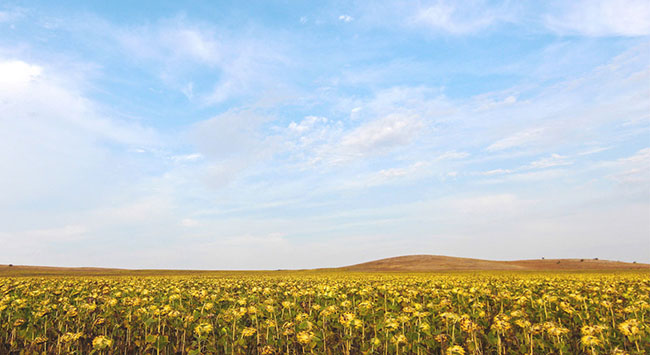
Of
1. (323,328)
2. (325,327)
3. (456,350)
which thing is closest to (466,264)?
(325,327)

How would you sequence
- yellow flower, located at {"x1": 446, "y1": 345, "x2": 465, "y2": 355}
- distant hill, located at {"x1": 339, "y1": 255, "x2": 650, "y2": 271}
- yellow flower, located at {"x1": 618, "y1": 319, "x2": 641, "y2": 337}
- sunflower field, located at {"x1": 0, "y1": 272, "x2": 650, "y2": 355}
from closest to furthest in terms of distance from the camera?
yellow flower, located at {"x1": 446, "y1": 345, "x2": 465, "y2": 355}
yellow flower, located at {"x1": 618, "y1": 319, "x2": 641, "y2": 337}
sunflower field, located at {"x1": 0, "y1": 272, "x2": 650, "y2": 355}
distant hill, located at {"x1": 339, "y1": 255, "x2": 650, "y2": 271}

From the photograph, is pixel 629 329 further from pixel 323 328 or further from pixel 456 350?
pixel 323 328

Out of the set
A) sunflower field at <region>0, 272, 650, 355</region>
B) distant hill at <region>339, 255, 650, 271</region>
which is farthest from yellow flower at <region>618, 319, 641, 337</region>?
distant hill at <region>339, 255, 650, 271</region>

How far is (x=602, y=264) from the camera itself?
373 feet

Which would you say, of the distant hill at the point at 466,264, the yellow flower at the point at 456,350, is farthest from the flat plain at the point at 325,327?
the distant hill at the point at 466,264

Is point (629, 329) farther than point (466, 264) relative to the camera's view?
No

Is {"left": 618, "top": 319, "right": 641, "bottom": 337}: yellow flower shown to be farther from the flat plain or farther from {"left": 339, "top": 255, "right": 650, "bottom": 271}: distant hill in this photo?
{"left": 339, "top": 255, "right": 650, "bottom": 271}: distant hill

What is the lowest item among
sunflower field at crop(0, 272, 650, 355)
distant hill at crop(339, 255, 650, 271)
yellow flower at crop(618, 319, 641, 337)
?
distant hill at crop(339, 255, 650, 271)

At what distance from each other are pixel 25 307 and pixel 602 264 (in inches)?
5536

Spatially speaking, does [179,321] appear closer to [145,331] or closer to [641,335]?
[145,331]

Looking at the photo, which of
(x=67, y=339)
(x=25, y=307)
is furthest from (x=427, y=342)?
(x=25, y=307)

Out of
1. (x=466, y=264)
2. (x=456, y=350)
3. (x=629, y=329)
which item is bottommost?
(x=466, y=264)

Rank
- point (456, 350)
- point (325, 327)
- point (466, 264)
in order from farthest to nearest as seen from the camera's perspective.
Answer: point (466, 264) < point (325, 327) < point (456, 350)

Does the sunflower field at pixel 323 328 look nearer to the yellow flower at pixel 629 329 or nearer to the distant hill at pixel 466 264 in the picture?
the yellow flower at pixel 629 329
